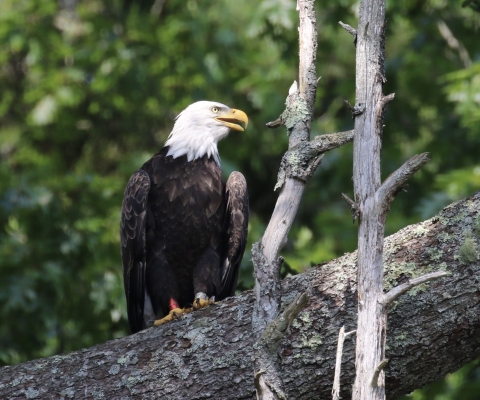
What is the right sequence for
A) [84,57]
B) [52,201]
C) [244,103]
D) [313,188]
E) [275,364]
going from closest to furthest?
1. [275,364]
2. [52,201]
3. [84,57]
4. [313,188]
5. [244,103]

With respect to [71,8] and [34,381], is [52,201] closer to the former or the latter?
[34,381]

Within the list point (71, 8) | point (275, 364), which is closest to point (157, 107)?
point (71, 8)

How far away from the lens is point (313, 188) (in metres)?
10.5

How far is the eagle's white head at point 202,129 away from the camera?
5680 mm

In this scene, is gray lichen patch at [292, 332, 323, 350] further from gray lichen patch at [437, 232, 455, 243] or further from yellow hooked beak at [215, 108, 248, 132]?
yellow hooked beak at [215, 108, 248, 132]

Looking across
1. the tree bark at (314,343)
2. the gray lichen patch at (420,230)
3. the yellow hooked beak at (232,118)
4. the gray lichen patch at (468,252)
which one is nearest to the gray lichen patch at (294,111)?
the tree bark at (314,343)

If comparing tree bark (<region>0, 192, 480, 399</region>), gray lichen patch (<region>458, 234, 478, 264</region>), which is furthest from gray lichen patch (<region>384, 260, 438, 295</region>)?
gray lichen patch (<region>458, 234, 478, 264</region>)

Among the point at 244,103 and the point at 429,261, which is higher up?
the point at 244,103

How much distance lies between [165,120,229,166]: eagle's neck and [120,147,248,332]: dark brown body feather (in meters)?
0.30

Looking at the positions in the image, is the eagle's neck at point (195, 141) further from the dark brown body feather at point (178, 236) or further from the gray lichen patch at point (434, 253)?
the gray lichen patch at point (434, 253)

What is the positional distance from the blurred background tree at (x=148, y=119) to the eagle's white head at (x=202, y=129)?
127 centimetres

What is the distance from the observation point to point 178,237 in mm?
5215

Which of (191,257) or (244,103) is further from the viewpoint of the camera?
(244,103)

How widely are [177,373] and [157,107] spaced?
306 inches
